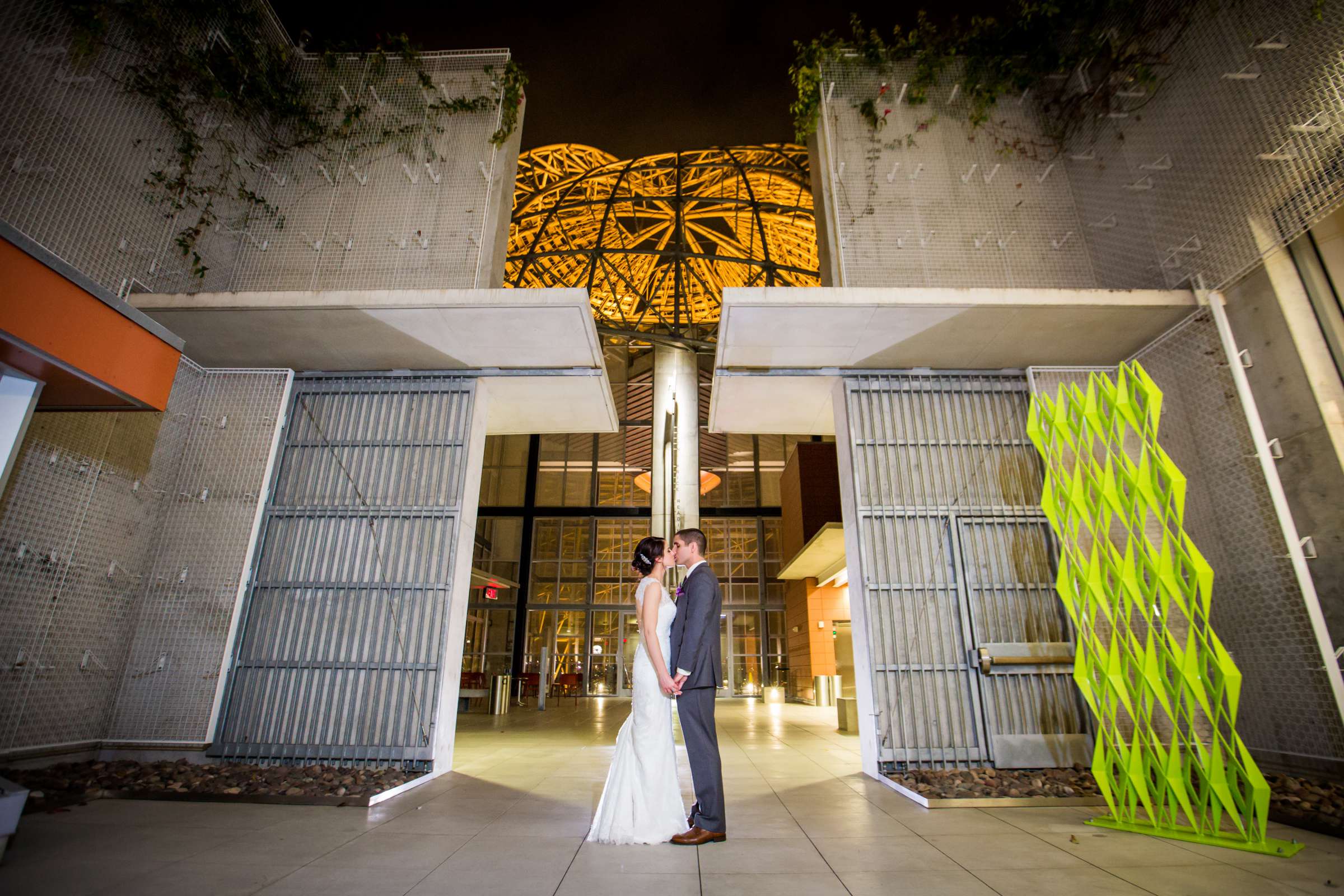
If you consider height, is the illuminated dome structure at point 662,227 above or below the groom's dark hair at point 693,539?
above

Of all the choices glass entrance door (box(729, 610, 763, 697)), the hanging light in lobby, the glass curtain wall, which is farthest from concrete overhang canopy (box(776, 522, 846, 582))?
the glass curtain wall

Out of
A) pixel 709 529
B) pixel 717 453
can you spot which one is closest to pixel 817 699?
pixel 709 529

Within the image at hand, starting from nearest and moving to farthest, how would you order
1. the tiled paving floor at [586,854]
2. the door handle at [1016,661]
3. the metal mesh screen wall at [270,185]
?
the tiled paving floor at [586,854]
the metal mesh screen wall at [270,185]
the door handle at [1016,661]

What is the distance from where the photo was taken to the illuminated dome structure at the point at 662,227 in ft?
42.3

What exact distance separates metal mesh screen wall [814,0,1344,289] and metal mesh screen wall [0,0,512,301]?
145 inches

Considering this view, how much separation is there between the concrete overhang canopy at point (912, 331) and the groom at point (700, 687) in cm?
240

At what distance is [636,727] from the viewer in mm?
3174

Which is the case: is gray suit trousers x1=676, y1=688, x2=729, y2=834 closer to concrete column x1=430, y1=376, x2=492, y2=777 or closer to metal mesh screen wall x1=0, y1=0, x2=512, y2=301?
concrete column x1=430, y1=376, x2=492, y2=777

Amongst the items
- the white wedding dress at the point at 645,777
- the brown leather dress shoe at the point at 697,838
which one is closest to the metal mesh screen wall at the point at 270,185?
the white wedding dress at the point at 645,777

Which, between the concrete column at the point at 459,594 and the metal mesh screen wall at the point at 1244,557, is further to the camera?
the concrete column at the point at 459,594

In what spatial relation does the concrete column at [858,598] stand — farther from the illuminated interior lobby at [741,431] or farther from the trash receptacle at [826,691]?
the trash receptacle at [826,691]

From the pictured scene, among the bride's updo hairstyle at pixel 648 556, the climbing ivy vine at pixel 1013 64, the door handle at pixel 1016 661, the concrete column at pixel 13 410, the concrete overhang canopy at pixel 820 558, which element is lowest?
the door handle at pixel 1016 661

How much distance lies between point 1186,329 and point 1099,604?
2940 mm

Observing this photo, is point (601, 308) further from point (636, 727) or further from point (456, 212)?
point (636, 727)
